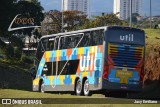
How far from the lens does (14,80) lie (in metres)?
46.2

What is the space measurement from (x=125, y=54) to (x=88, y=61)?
2.06m

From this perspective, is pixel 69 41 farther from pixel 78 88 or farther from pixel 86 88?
pixel 86 88

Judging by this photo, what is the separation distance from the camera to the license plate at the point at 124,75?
22422 millimetres

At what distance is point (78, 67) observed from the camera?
80.4 feet

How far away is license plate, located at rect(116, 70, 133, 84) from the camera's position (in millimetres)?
22422

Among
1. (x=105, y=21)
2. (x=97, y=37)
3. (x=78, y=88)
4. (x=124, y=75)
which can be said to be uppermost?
(x=105, y=21)

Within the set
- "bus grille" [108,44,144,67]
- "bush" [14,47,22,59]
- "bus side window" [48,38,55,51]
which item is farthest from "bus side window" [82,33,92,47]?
"bush" [14,47,22,59]

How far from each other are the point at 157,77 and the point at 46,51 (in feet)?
23.6

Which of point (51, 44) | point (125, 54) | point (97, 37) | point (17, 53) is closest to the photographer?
point (125, 54)

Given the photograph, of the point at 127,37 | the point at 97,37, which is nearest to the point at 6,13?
the point at 97,37

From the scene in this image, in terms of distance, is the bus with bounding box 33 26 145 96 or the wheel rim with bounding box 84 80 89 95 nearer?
the bus with bounding box 33 26 145 96

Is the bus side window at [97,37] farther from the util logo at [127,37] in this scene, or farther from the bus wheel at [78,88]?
the bus wheel at [78,88]

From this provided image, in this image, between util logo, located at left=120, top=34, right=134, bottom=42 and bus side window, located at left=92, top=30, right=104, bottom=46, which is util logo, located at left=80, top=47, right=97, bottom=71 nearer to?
bus side window, located at left=92, top=30, right=104, bottom=46

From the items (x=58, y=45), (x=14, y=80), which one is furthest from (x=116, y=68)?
(x=14, y=80)
